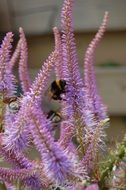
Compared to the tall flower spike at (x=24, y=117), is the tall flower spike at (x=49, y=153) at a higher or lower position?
lower

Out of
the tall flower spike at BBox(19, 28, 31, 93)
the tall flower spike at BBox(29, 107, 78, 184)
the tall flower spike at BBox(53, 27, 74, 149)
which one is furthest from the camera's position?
the tall flower spike at BBox(19, 28, 31, 93)

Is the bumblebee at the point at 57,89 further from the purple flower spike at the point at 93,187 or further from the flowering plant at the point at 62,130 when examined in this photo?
the purple flower spike at the point at 93,187

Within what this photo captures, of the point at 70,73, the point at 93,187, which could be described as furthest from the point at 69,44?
the point at 93,187

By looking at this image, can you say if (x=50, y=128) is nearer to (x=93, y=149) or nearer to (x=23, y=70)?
(x=93, y=149)

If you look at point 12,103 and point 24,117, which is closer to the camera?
point 24,117

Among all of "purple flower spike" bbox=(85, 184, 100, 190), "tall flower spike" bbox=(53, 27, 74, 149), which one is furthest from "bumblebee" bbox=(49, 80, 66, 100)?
"purple flower spike" bbox=(85, 184, 100, 190)

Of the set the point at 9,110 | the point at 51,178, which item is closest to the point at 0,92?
the point at 9,110

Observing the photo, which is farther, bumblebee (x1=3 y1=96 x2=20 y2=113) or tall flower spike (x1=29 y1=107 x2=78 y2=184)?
bumblebee (x1=3 y1=96 x2=20 y2=113)

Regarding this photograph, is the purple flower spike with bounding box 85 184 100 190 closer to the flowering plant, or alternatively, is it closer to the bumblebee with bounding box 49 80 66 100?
the flowering plant

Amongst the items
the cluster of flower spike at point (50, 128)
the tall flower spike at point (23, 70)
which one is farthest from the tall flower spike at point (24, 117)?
the tall flower spike at point (23, 70)
